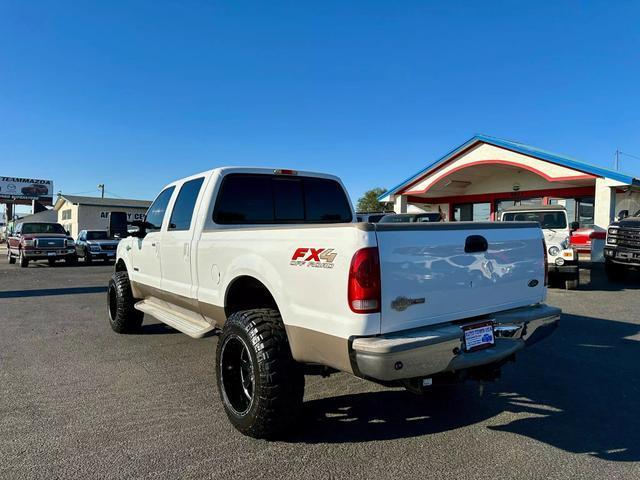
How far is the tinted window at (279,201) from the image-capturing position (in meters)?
4.57

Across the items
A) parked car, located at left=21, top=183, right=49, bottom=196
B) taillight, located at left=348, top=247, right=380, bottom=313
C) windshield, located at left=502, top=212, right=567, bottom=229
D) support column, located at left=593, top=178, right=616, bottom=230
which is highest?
parked car, located at left=21, top=183, right=49, bottom=196

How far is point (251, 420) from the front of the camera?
3.23m

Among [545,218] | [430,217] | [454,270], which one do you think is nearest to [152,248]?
[454,270]

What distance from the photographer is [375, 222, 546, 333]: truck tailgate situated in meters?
2.82

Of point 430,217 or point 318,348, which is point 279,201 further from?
point 430,217

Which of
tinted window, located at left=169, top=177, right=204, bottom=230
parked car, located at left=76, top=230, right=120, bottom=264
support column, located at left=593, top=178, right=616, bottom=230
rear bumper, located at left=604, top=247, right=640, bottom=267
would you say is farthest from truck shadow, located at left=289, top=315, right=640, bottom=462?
parked car, located at left=76, top=230, right=120, bottom=264

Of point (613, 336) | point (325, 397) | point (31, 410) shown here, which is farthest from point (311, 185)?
point (613, 336)

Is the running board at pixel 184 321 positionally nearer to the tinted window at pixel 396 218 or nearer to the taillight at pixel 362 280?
the taillight at pixel 362 280

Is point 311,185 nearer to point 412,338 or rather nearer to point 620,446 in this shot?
point 412,338

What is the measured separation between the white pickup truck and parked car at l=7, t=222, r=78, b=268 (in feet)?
59.9

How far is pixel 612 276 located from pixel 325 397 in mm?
11799

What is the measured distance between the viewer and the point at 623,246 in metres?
11.9

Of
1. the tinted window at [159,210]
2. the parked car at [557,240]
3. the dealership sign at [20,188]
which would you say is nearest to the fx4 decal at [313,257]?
the tinted window at [159,210]

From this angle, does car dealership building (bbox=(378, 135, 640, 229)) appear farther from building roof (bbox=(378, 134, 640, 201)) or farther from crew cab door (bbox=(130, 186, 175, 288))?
crew cab door (bbox=(130, 186, 175, 288))
